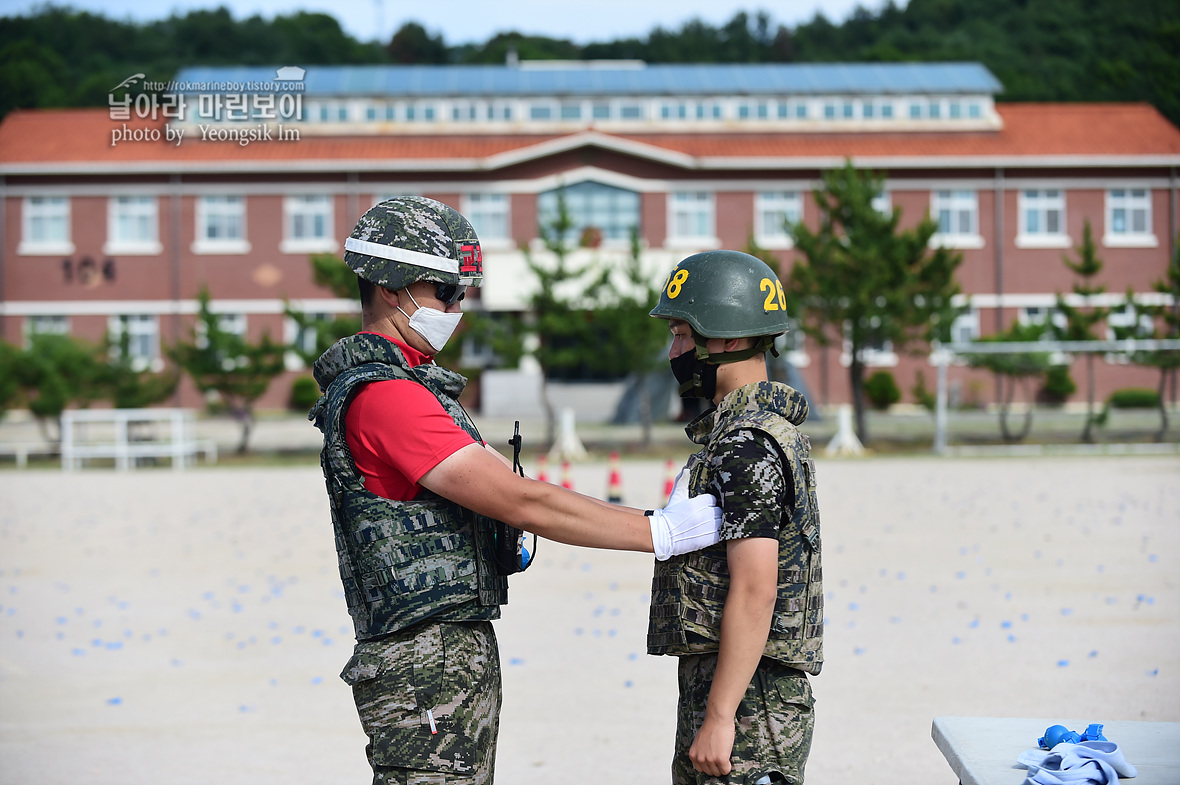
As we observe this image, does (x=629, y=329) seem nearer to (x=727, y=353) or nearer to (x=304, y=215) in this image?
(x=304, y=215)

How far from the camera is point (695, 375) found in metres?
2.94

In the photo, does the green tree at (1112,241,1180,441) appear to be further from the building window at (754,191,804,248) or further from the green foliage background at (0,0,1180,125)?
the green foliage background at (0,0,1180,125)

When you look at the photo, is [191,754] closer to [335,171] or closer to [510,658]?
[510,658]

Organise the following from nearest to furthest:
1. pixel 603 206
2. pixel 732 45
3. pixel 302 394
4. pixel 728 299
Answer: pixel 728 299
pixel 302 394
pixel 603 206
pixel 732 45

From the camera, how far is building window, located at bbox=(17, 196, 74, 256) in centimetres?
3978

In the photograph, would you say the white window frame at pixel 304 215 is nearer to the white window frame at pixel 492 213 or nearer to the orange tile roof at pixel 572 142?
the orange tile roof at pixel 572 142

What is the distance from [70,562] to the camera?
1158 centimetres

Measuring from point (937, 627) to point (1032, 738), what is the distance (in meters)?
5.12

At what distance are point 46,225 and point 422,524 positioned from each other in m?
41.9

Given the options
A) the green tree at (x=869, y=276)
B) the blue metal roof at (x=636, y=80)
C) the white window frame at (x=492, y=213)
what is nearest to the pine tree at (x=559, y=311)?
the green tree at (x=869, y=276)

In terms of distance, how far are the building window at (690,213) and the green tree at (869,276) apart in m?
13.0

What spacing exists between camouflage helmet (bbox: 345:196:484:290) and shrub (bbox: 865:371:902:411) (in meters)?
37.0

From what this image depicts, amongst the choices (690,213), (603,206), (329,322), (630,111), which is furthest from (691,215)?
(329,322)

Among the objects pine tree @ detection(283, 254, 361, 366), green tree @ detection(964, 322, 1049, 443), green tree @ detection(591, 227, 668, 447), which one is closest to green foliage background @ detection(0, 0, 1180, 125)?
green tree @ detection(964, 322, 1049, 443)
